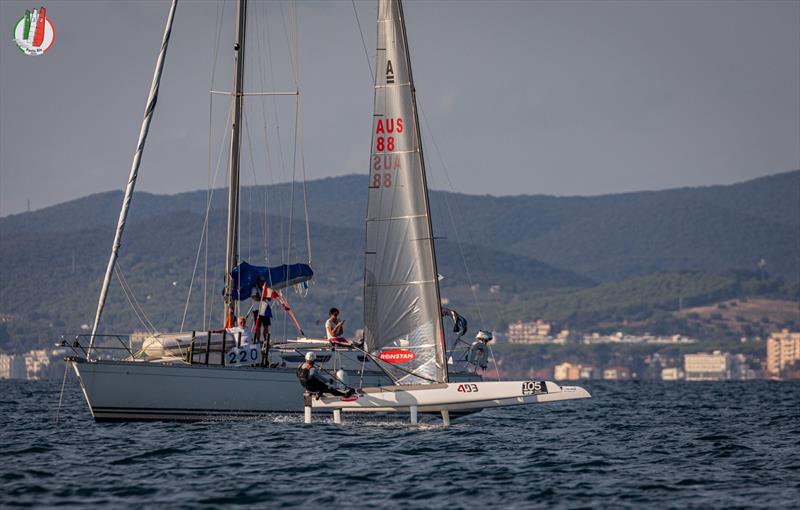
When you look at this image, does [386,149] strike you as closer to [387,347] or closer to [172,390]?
[387,347]

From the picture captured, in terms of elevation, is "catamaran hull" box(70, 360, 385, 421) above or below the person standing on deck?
below

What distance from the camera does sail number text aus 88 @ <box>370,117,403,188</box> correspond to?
33.8m

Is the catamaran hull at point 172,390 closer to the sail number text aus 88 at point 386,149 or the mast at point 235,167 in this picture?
the mast at point 235,167

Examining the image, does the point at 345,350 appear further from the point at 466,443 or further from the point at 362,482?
the point at 362,482

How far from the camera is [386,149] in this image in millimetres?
33906

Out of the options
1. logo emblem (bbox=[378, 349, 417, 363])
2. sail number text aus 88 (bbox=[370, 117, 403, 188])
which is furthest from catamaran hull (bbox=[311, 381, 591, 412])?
sail number text aus 88 (bbox=[370, 117, 403, 188])

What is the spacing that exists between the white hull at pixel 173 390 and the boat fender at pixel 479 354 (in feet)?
20.0

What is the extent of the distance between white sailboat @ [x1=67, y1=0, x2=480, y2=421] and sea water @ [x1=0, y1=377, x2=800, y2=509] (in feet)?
1.52

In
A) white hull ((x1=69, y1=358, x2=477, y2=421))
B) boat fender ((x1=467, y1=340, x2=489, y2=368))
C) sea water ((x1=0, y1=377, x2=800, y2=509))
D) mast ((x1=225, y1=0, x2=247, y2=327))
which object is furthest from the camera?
boat fender ((x1=467, y1=340, x2=489, y2=368))

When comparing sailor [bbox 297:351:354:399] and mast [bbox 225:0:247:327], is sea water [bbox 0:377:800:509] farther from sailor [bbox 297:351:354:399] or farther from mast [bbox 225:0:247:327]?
mast [bbox 225:0:247:327]

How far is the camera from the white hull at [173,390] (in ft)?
113

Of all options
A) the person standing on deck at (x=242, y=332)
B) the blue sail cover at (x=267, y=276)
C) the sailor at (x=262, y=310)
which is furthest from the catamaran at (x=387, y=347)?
the blue sail cover at (x=267, y=276)

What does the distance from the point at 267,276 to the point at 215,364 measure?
12.0ft

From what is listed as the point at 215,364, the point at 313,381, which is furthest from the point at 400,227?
the point at 215,364
